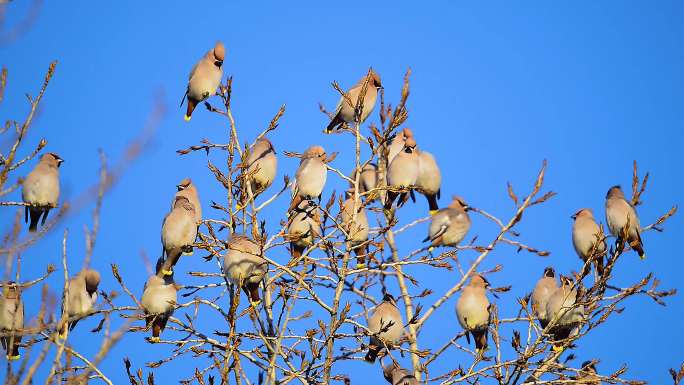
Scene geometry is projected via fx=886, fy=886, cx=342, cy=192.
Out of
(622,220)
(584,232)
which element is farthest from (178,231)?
(622,220)

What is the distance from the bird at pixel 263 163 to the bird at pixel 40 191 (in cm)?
193

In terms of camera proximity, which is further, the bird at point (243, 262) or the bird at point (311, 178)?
the bird at point (311, 178)

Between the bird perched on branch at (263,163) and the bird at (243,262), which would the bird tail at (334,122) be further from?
the bird at (243,262)

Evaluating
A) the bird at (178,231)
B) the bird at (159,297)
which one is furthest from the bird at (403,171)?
the bird at (159,297)

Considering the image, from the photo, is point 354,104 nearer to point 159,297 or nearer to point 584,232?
point 584,232

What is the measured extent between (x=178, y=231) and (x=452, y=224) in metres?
2.69

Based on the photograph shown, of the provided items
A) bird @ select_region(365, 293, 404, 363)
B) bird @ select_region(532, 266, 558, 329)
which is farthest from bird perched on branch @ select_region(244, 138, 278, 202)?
bird @ select_region(532, 266, 558, 329)

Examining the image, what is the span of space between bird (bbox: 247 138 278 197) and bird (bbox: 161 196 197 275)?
1101 mm

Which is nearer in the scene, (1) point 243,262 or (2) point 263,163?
(1) point 243,262

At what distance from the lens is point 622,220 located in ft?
25.8

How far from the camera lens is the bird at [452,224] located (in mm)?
8125

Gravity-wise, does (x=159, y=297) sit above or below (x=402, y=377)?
above

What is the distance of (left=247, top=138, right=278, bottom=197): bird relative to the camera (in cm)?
785

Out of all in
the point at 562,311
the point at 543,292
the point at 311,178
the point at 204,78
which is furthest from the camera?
the point at 204,78
